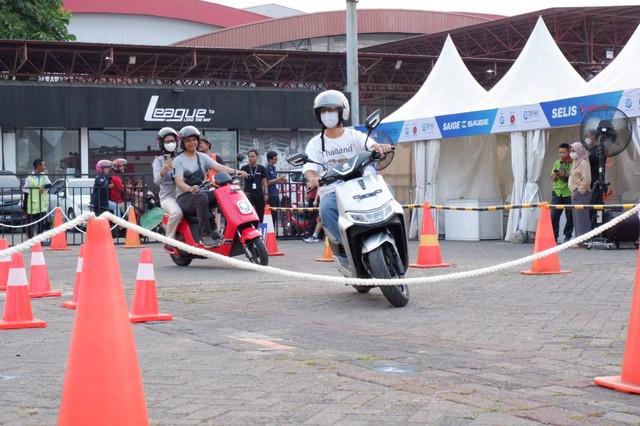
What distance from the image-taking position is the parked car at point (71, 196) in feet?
74.4

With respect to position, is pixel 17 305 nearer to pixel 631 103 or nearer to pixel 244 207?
pixel 244 207

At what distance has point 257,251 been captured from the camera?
12172 millimetres

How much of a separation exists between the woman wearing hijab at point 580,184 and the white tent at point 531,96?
3.54 feet

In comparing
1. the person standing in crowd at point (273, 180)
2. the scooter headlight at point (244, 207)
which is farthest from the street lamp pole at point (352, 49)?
the scooter headlight at point (244, 207)

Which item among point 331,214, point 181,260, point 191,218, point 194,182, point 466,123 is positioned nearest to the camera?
point 331,214

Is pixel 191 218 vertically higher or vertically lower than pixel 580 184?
lower

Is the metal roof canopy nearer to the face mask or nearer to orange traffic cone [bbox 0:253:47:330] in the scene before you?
the face mask

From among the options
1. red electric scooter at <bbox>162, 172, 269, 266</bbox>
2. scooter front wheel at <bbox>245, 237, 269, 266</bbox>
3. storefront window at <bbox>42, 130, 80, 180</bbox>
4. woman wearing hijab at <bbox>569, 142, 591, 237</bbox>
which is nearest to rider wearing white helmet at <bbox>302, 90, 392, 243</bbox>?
A: scooter front wheel at <bbox>245, 237, 269, 266</bbox>

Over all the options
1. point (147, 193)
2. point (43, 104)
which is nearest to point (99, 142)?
point (43, 104)

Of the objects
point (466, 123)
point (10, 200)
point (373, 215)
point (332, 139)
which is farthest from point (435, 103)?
point (373, 215)

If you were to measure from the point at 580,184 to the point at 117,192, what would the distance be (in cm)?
923

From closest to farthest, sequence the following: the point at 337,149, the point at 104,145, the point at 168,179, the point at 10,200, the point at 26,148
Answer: the point at 337,149 → the point at 168,179 → the point at 10,200 → the point at 26,148 → the point at 104,145

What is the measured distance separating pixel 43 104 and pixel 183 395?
28086 millimetres

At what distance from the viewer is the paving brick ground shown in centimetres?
452
